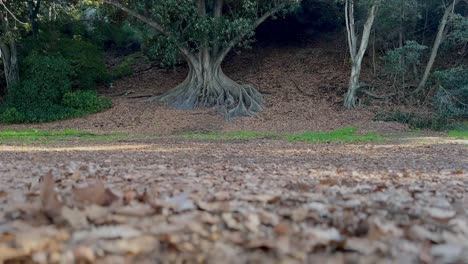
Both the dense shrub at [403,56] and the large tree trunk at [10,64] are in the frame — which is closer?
the dense shrub at [403,56]

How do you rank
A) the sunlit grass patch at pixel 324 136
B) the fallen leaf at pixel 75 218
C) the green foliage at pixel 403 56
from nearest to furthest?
the fallen leaf at pixel 75 218 → the sunlit grass patch at pixel 324 136 → the green foliage at pixel 403 56

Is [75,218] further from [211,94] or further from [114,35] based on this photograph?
[114,35]

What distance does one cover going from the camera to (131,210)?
2.40m

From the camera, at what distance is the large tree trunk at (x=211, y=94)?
2020cm

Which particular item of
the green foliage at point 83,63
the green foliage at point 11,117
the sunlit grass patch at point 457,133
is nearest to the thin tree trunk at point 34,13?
the green foliage at point 83,63

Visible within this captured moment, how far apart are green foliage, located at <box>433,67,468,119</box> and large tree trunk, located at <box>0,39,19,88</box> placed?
1872 centimetres

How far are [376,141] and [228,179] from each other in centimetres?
974

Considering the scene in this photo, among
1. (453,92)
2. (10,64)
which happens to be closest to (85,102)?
(10,64)

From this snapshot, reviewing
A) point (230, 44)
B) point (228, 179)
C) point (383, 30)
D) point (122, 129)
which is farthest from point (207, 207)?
point (383, 30)

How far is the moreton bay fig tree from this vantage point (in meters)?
19.8

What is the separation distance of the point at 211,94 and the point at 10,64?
9786 mm

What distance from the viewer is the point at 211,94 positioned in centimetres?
2092

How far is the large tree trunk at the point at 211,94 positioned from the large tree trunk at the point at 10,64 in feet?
21.9

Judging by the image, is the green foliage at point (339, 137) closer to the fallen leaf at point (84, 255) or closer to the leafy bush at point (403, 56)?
the leafy bush at point (403, 56)
